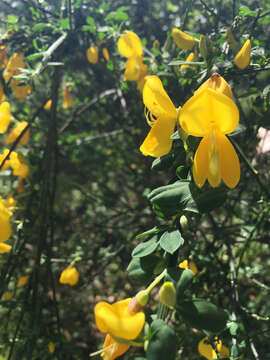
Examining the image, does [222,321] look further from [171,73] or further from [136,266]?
[171,73]

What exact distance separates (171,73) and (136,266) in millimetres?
713

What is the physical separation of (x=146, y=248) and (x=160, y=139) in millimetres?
175

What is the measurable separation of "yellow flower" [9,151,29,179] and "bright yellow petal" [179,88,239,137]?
2.72ft

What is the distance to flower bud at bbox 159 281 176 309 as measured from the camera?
14.3 inches

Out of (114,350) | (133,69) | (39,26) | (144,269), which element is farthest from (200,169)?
(39,26)

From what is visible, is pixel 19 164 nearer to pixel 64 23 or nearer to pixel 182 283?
pixel 64 23

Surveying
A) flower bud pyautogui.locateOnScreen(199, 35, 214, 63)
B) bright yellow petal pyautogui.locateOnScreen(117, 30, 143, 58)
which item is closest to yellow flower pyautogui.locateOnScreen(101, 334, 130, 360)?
flower bud pyautogui.locateOnScreen(199, 35, 214, 63)

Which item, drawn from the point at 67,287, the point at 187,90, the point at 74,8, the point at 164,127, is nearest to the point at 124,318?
the point at 164,127

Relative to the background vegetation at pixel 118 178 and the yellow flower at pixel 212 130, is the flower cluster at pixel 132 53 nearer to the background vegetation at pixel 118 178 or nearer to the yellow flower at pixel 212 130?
the background vegetation at pixel 118 178

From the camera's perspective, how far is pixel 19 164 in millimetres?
1180

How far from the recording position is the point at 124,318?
38cm

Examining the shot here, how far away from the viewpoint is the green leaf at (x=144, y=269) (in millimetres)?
446

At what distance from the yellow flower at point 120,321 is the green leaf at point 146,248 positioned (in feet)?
0.25

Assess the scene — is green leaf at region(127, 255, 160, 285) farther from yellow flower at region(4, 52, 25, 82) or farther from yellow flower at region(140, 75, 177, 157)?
yellow flower at region(4, 52, 25, 82)
